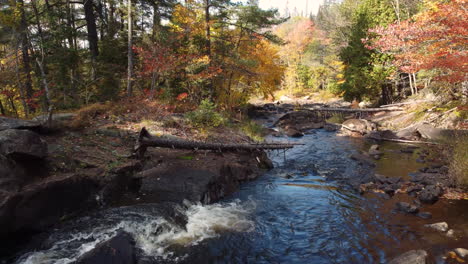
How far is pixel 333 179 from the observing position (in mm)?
9570

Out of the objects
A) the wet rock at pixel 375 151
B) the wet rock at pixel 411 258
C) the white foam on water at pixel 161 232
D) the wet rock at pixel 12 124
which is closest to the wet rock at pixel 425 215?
the wet rock at pixel 411 258

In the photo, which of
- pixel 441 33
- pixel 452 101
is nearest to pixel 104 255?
pixel 441 33

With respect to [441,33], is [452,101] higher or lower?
lower

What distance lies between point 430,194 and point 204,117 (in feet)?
28.7

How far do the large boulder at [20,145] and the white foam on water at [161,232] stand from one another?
225 cm

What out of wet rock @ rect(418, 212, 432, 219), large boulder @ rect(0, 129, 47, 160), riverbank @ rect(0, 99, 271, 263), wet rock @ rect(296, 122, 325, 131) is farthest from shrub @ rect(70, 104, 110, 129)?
wet rock @ rect(296, 122, 325, 131)

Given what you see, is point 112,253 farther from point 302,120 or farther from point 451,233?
point 302,120

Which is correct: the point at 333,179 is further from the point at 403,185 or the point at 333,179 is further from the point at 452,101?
the point at 452,101

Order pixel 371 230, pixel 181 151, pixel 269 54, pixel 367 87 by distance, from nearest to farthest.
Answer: pixel 371 230
pixel 181 151
pixel 367 87
pixel 269 54

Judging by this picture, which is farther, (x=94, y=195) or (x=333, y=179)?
(x=333, y=179)

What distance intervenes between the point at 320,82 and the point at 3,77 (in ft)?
149

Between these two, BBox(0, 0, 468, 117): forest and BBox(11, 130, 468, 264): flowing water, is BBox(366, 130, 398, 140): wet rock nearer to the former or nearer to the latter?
BBox(0, 0, 468, 117): forest

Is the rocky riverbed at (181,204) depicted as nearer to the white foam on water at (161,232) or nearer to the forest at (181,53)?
the white foam on water at (161,232)

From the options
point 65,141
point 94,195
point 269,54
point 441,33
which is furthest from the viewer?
point 269,54
